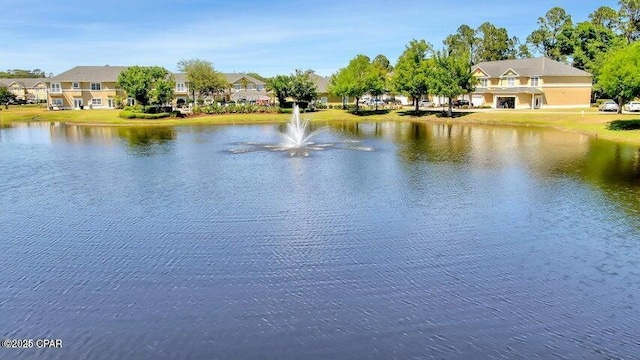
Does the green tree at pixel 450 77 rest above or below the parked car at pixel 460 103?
above

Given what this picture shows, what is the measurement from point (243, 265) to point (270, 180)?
45.1 feet

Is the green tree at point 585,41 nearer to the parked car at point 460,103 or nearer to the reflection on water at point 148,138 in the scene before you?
the parked car at point 460,103

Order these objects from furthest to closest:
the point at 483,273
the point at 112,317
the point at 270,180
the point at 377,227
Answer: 1. the point at 270,180
2. the point at 377,227
3. the point at 483,273
4. the point at 112,317

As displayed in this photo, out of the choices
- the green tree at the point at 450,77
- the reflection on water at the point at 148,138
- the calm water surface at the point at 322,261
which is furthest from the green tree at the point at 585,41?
the reflection on water at the point at 148,138

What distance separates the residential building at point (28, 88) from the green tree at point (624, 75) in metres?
130

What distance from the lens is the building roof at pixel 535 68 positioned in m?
87.5

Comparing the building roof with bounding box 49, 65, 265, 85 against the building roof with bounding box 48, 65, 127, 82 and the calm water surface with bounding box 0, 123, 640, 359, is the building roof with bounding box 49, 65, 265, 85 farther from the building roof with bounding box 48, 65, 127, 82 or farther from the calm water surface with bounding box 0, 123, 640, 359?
the calm water surface with bounding box 0, 123, 640, 359

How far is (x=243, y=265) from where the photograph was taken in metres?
18.0

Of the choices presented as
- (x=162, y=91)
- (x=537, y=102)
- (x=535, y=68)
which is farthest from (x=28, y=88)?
(x=537, y=102)

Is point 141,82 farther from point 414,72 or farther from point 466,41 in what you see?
point 466,41

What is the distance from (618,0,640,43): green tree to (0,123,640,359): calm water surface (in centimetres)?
7645

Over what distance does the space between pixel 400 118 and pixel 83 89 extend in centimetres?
6141

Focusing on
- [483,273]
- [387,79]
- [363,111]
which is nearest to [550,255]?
[483,273]

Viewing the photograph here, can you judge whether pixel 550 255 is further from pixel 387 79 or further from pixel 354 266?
pixel 387 79
